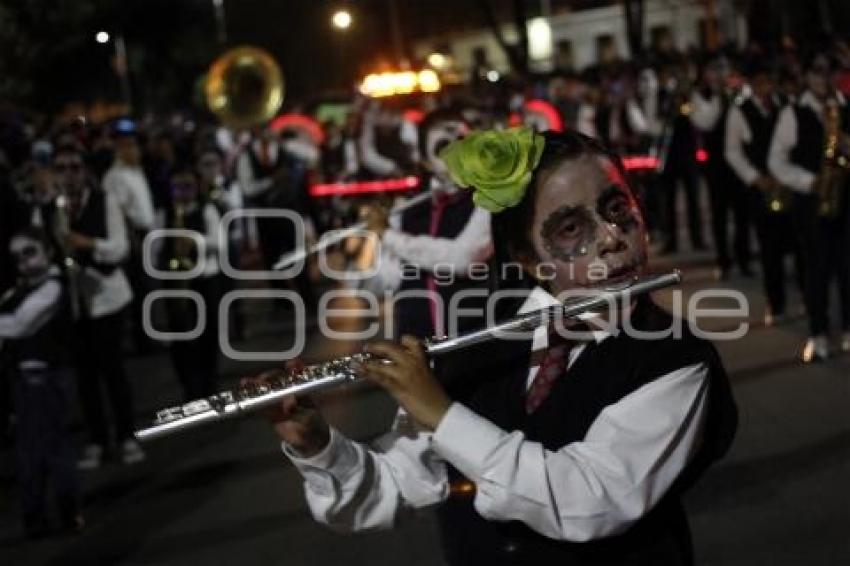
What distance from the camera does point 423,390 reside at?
2234 mm

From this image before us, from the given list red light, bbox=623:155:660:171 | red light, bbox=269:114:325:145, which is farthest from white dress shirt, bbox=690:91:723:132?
red light, bbox=269:114:325:145

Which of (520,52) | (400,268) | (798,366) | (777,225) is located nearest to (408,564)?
(400,268)

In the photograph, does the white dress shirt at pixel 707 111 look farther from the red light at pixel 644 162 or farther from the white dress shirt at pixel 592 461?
the white dress shirt at pixel 592 461

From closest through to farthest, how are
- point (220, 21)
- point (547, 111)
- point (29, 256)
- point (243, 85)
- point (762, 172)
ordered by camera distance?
point (29, 256) → point (762, 172) → point (547, 111) → point (243, 85) → point (220, 21)

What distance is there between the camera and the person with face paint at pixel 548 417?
219 centimetres

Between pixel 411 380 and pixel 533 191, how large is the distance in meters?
0.48

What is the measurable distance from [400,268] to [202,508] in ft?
5.19

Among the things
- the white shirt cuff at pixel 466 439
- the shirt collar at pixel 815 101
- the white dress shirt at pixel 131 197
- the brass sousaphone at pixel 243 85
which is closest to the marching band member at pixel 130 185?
the white dress shirt at pixel 131 197

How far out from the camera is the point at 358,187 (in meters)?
15.6

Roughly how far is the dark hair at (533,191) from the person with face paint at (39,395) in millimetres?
4158

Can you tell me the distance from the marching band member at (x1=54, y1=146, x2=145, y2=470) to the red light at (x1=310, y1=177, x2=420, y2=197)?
5.99 m

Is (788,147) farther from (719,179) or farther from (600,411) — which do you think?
(600,411)

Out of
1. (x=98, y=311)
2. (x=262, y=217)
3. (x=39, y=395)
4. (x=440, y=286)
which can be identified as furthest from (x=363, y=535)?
(x=262, y=217)

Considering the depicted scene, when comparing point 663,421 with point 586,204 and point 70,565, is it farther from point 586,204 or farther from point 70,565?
point 70,565
